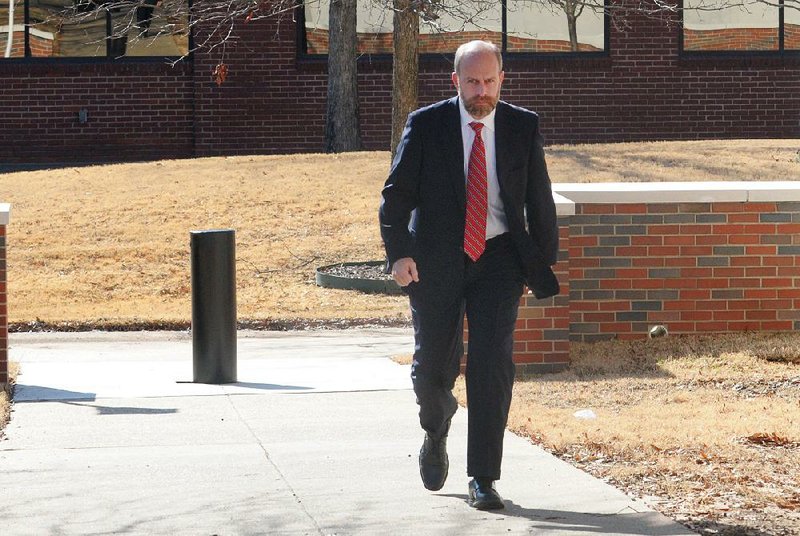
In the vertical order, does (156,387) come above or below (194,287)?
below

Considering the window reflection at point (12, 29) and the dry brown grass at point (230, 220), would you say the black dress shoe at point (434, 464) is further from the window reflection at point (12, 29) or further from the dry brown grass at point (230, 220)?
the window reflection at point (12, 29)

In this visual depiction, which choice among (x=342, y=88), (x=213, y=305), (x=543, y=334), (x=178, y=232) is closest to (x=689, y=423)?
(x=543, y=334)

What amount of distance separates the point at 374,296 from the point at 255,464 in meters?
7.27

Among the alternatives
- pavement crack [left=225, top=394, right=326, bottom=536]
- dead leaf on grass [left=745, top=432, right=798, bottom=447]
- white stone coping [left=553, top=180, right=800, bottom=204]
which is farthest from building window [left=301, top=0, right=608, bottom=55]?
dead leaf on grass [left=745, top=432, right=798, bottom=447]

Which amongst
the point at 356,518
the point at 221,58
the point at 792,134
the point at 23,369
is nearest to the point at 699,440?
the point at 356,518

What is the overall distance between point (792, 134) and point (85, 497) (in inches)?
805

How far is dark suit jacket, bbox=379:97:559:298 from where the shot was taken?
5.49 m

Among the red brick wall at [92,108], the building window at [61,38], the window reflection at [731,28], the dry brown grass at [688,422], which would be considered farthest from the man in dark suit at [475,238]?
the window reflection at [731,28]

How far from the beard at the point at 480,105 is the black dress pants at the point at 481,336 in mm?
473

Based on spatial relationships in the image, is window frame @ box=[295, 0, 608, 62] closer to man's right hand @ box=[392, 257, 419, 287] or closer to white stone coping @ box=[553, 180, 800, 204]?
white stone coping @ box=[553, 180, 800, 204]

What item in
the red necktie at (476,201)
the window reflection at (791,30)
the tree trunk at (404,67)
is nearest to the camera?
the red necktie at (476,201)

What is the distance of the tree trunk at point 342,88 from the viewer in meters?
20.6

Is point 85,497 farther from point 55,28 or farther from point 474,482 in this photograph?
point 55,28

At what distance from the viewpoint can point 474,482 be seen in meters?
5.54
